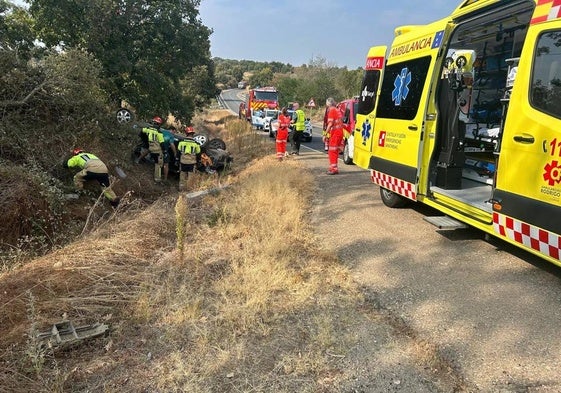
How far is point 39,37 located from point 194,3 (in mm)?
7022

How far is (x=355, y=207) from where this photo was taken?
7152 millimetres

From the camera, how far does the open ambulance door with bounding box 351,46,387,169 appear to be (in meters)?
6.95

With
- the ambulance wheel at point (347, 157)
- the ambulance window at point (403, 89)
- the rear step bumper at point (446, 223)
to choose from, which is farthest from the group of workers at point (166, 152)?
the rear step bumper at point (446, 223)

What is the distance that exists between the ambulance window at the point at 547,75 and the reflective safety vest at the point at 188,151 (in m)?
9.37

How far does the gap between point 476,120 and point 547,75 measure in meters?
3.54

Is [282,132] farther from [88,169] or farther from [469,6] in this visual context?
[469,6]

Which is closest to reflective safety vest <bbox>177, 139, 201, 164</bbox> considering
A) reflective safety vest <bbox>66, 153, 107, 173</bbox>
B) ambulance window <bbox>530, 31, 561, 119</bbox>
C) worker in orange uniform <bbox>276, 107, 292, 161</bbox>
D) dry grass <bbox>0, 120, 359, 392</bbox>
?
worker in orange uniform <bbox>276, 107, 292, 161</bbox>

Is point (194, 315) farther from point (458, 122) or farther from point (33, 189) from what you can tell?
point (33, 189)

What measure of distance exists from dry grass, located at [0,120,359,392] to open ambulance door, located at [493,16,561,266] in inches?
65.1

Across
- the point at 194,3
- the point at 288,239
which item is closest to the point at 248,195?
the point at 288,239

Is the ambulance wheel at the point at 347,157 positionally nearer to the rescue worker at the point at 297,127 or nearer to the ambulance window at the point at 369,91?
the rescue worker at the point at 297,127

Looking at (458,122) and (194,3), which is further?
(194,3)

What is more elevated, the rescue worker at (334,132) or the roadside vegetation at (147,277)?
the rescue worker at (334,132)

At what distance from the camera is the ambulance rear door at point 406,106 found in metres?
5.39
